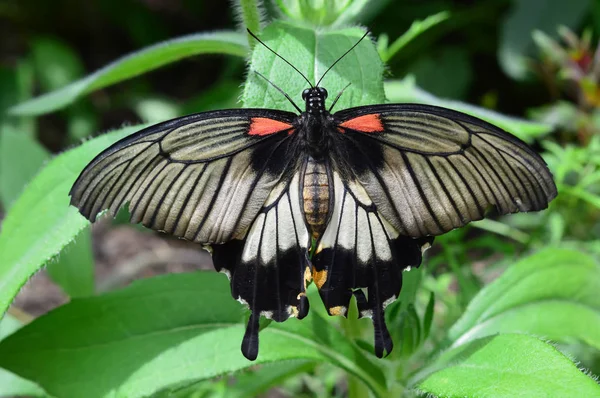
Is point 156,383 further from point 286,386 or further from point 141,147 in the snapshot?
point 286,386

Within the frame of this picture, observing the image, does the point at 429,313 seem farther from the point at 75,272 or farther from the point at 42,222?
the point at 75,272


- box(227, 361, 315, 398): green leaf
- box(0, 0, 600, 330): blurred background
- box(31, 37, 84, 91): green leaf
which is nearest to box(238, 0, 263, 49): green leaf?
box(0, 0, 600, 330): blurred background

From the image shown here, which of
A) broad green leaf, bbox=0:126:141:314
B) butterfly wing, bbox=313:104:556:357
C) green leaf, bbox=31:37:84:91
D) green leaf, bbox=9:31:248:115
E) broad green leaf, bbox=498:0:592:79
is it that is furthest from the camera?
green leaf, bbox=31:37:84:91

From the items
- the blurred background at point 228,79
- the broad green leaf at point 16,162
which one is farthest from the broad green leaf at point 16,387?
the broad green leaf at point 16,162

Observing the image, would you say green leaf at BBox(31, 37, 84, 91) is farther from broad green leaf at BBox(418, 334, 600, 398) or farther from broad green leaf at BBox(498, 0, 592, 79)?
broad green leaf at BBox(418, 334, 600, 398)

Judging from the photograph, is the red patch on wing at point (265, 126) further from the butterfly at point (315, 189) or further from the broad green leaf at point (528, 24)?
the broad green leaf at point (528, 24)

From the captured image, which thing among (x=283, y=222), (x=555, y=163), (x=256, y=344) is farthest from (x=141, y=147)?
(x=555, y=163)

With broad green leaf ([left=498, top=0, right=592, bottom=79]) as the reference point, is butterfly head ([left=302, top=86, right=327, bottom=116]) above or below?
below
